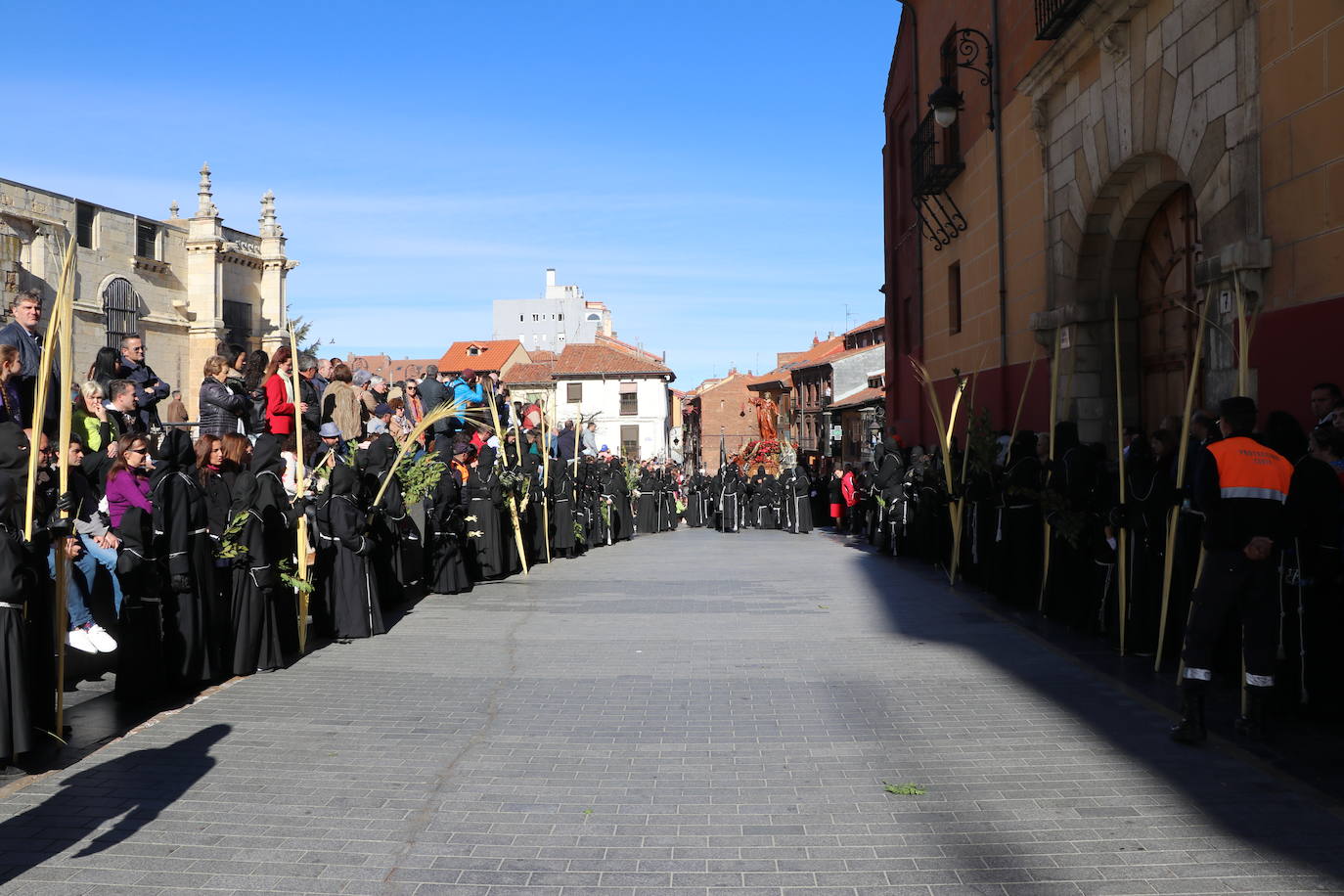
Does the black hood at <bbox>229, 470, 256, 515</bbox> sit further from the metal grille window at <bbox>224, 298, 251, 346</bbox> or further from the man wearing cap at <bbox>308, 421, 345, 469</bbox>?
the metal grille window at <bbox>224, 298, 251, 346</bbox>

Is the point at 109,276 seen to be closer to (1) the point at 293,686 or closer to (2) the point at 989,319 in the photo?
(2) the point at 989,319

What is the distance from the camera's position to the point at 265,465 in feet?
31.9

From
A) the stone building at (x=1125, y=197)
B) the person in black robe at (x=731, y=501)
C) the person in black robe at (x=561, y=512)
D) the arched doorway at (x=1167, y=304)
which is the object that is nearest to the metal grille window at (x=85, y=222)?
the person in black robe at (x=731, y=501)

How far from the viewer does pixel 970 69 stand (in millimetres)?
19219

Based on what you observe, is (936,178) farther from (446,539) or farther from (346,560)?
(346,560)

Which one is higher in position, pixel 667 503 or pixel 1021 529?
pixel 1021 529

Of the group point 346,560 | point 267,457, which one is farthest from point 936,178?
point 267,457

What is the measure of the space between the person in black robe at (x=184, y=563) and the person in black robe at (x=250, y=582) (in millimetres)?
277

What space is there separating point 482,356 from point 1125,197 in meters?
72.0

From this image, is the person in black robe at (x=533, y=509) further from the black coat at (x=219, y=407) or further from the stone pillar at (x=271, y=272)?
the stone pillar at (x=271, y=272)

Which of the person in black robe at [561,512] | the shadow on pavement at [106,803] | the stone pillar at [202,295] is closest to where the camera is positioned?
the shadow on pavement at [106,803]

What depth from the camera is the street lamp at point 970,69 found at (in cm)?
1727

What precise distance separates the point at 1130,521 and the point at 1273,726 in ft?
7.56

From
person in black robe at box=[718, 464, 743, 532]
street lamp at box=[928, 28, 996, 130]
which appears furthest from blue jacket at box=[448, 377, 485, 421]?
person in black robe at box=[718, 464, 743, 532]
